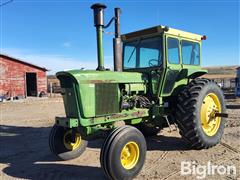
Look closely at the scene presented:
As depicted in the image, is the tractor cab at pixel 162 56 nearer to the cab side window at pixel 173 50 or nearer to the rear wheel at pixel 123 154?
the cab side window at pixel 173 50

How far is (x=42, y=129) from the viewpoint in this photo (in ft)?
31.1

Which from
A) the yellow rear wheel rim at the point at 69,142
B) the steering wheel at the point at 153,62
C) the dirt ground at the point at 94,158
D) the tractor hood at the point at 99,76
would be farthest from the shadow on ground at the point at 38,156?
the steering wheel at the point at 153,62

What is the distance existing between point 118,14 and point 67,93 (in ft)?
7.60

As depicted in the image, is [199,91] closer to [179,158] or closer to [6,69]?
[179,158]

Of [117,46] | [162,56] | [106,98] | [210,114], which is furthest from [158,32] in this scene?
[210,114]

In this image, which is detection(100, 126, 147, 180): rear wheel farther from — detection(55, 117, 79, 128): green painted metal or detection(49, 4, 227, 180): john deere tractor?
detection(55, 117, 79, 128): green painted metal

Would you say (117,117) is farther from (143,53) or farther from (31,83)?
(31,83)

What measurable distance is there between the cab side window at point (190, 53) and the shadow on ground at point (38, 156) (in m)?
1.95

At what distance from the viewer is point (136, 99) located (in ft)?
19.2

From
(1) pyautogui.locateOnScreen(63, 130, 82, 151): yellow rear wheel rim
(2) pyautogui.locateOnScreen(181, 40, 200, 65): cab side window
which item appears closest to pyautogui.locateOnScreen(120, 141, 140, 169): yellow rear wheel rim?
(1) pyautogui.locateOnScreen(63, 130, 82, 151): yellow rear wheel rim

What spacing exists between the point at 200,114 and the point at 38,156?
3561 millimetres

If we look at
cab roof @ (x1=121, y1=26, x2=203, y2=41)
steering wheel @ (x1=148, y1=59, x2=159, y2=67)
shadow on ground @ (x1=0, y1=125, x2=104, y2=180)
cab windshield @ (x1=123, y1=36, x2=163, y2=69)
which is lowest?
shadow on ground @ (x1=0, y1=125, x2=104, y2=180)

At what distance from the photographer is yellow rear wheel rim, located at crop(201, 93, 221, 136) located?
6.52 meters

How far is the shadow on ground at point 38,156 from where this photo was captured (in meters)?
4.99
